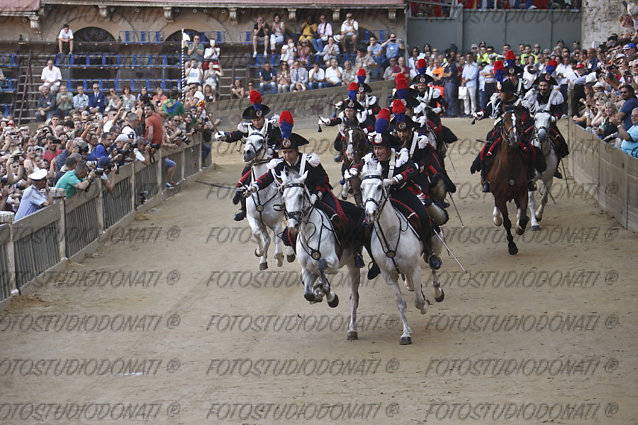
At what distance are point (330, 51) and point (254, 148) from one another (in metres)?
22.2

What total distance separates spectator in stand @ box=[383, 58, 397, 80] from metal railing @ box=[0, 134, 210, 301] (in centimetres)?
1414

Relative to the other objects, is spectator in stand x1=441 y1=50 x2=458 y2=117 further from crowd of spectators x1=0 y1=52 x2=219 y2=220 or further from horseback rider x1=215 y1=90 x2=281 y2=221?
horseback rider x1=215 y1=90 x2=281 y2=221

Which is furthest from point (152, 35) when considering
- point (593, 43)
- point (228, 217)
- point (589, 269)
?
point (589, 269)

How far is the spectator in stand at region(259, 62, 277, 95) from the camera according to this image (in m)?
37.3

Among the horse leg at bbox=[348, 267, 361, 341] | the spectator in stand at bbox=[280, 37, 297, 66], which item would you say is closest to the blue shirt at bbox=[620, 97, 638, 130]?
the horse leg at bbox=[348, 267, 361, 341]

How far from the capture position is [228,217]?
22.9m

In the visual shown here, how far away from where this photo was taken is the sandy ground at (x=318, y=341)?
36.0 ft

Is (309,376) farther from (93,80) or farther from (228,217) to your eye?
(93,80)

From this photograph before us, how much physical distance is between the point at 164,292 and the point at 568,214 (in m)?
9.18

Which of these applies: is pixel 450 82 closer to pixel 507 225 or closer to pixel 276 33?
pixel 276 33

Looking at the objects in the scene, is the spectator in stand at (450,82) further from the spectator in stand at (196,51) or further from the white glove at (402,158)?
the white glove at (402,158)

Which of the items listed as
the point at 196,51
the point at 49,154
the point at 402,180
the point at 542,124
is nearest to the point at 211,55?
the point at 196,51

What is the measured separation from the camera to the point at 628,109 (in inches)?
786

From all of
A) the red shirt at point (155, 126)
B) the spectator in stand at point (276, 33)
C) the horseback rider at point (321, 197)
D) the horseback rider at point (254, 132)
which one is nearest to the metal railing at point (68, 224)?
the red shirt at point (155, 126)
